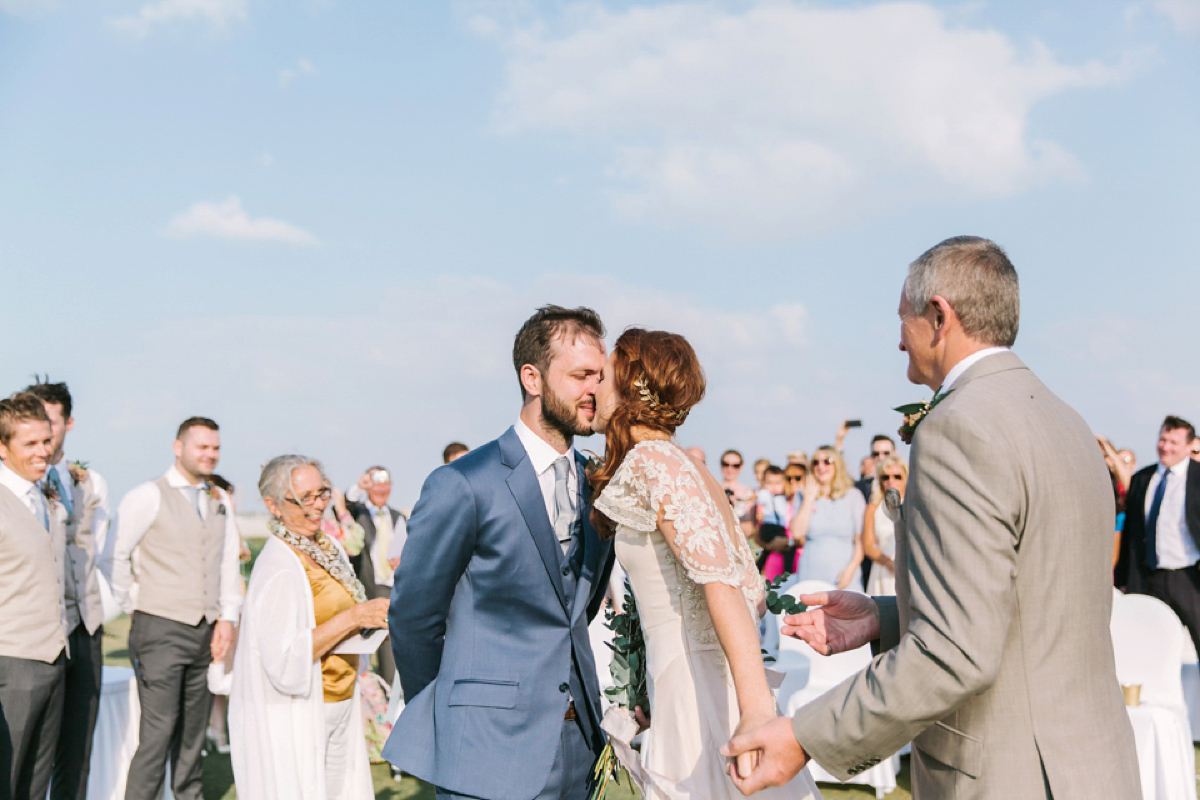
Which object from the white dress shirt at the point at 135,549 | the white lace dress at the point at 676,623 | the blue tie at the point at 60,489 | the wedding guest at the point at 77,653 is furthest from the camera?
the white dress shirt at the point at 135,549

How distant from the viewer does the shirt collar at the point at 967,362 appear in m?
2.03

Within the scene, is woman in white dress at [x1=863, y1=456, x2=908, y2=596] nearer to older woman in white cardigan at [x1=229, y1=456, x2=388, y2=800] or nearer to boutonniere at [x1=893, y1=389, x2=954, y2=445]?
older woman in white cardigan at [x1=229, y1=456, x2=388, y2=800]

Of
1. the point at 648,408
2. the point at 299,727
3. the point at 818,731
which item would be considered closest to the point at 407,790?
the point at 299,727

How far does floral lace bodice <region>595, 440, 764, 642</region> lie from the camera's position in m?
2.52

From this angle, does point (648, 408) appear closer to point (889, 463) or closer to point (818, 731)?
point (818, 731)

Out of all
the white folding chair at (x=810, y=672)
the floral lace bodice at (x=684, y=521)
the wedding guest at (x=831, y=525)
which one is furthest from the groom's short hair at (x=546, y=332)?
the wedding guest at (x=831, y=525)

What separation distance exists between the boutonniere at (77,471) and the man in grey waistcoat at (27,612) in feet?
3.30

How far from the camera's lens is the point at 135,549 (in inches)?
241

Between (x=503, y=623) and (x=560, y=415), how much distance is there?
0.69 metres

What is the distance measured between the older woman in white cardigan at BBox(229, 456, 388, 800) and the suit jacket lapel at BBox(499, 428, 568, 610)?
1.72 m

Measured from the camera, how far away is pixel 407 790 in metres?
6.84

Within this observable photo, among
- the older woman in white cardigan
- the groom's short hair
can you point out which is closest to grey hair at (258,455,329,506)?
the older woman in white cardigan

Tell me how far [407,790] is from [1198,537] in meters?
6.75

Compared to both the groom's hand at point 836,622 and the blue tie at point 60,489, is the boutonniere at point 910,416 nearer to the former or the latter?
the groom's hand at point 836,622
